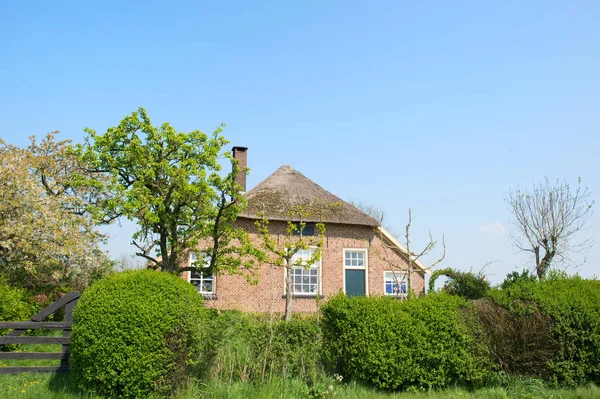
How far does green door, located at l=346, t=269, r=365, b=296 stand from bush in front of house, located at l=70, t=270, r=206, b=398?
1520cm

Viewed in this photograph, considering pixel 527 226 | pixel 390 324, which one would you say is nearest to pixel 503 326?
pixel 390 324

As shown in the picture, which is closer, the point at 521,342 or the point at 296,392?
the point at 296,392

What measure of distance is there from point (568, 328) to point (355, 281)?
14.3 m

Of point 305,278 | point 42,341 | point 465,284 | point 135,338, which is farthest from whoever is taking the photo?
point 305,278

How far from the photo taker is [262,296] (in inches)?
808

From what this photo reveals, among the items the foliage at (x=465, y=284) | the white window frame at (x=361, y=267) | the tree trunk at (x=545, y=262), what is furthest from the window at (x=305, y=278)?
the tree trunk at (x=545, y=262)

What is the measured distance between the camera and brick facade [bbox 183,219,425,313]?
20.0m

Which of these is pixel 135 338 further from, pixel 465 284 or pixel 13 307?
pixel 465 284

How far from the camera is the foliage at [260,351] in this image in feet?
24.8

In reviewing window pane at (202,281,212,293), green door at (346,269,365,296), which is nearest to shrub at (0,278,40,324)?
window pane at (202,281,212,293)

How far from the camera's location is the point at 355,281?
22.2 metres

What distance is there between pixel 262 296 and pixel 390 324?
13.1 metres

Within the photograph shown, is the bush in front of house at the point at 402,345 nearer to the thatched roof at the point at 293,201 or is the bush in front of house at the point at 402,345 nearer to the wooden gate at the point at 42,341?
the wooden gate at the point at 42,341

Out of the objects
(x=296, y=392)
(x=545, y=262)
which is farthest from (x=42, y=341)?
(x=545, y=262)
